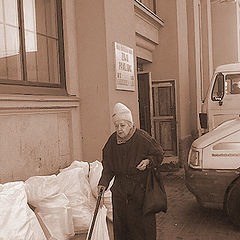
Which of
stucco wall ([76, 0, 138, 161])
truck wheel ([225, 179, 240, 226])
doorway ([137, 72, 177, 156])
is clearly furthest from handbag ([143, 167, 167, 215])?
doorway ([137, 72, 177, 156])

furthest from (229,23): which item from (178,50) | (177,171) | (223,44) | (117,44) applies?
(117,44)

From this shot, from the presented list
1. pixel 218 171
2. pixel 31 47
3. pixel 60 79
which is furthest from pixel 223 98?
pixel 31 47

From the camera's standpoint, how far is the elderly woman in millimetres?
3652

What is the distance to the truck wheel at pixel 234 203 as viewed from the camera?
16.0 feet

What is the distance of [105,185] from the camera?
147 inches

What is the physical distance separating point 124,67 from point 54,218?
3243 millimetres

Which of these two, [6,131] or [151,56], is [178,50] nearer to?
[151,56]

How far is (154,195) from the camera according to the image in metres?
3.59

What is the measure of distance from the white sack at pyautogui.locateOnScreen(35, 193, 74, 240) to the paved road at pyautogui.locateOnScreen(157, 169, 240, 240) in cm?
161

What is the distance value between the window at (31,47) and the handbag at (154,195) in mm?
1988

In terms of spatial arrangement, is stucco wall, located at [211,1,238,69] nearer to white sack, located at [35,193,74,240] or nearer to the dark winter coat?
the dark winter coat

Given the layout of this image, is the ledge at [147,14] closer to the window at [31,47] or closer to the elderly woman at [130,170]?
the window at [31,47]

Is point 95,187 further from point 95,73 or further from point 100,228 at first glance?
point 95,73

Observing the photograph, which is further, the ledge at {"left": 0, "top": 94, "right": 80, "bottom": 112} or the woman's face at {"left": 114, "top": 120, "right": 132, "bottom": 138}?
the ledge at {"left": 0, "top": 94, "right": 80, "bottom": 112}
